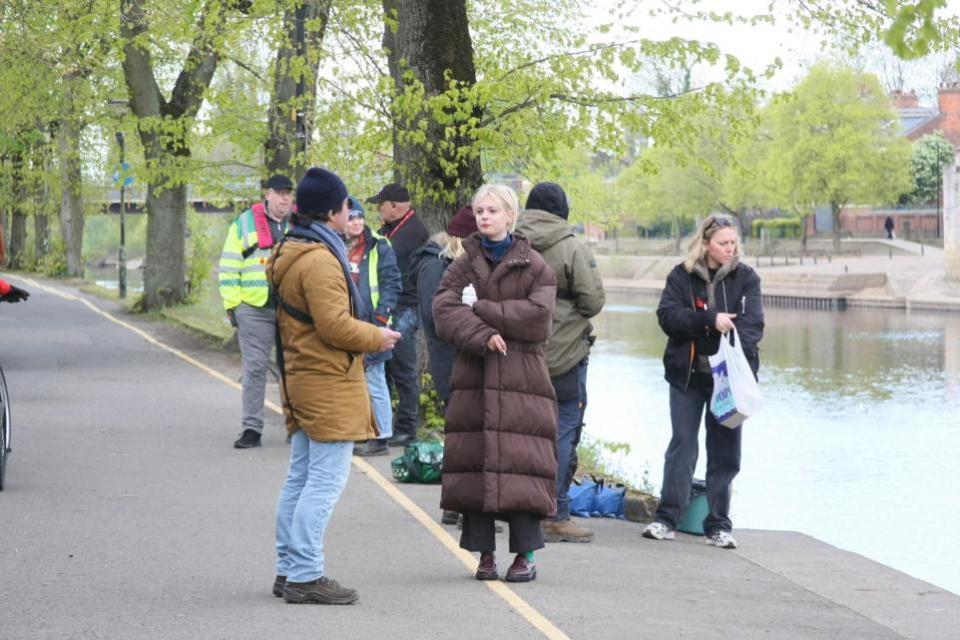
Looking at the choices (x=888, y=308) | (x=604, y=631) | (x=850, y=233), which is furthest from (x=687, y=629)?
(x=850, y=233)

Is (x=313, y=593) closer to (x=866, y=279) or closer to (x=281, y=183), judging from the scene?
(x=281, y=183)

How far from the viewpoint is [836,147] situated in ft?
249

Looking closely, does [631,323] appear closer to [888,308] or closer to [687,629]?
[888,308]

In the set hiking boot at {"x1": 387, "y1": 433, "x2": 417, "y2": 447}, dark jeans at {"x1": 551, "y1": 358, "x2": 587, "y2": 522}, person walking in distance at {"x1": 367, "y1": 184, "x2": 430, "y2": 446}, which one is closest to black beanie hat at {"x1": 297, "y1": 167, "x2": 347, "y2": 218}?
dark jeans at {"x1": 551, "y1": 358, "x2": 587, "y2": 522}

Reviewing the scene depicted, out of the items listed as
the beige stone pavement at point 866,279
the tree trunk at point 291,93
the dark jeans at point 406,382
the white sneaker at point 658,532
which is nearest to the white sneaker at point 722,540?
the white sneaker at point 658,532

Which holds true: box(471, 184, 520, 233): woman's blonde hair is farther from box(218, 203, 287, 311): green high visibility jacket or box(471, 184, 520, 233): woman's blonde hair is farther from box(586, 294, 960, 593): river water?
box(586, 294, 960, 593): river water

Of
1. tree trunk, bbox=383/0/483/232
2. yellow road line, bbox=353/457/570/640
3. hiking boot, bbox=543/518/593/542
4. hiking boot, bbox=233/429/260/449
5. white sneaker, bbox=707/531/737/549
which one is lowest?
white sneaker, bbox=707/531/737/549

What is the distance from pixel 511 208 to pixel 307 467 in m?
1.54

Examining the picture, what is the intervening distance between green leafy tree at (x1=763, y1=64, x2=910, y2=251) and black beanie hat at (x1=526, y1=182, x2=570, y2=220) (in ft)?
231

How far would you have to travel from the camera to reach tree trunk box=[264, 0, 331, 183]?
16234 millimetres

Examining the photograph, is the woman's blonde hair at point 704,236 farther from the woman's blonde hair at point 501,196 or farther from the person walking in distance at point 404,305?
the person walking in distance at point 404,305

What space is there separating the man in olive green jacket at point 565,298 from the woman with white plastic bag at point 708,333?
0.60 m

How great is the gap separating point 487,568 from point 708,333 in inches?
91.5

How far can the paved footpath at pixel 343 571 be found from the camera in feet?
20.4
